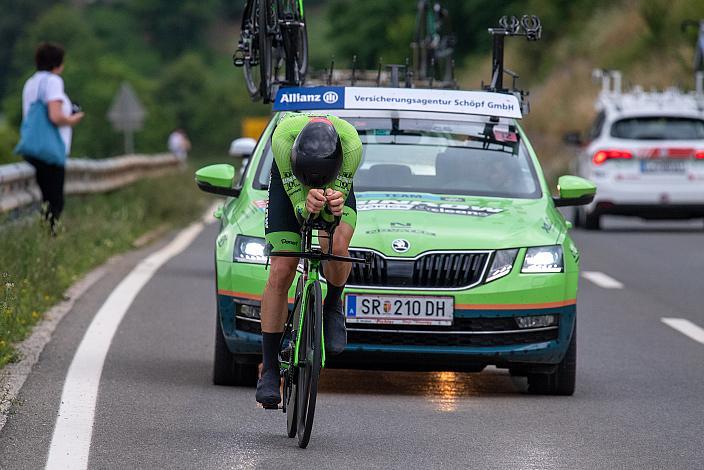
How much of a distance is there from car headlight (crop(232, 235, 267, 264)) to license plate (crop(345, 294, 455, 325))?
20.0 inches

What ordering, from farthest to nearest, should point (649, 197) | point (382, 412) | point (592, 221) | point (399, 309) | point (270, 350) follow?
point (592, 221) < point (649, 197) < point (399, 309) < point (382, 412) < point (270, 350)

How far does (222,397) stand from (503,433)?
5.09 feet

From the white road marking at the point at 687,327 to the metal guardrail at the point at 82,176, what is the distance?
5147 millimetres

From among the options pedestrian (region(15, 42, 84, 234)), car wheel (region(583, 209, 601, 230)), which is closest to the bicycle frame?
pedestrian (region(15, 42, 84, 234))

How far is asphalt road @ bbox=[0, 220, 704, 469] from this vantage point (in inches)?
283

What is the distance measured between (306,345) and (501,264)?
6.30 feet

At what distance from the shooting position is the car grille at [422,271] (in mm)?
8789

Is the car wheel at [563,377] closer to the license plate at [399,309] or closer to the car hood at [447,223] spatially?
the car hood at [447,223]

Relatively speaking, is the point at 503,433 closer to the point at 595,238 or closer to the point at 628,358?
the point at 628,358

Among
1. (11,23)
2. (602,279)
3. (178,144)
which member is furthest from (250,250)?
(11,23)

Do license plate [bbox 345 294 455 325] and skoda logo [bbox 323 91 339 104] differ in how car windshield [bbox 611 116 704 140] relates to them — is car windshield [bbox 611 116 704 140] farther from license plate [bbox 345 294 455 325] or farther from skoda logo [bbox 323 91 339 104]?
license plate [bbox 345 294 455 325]

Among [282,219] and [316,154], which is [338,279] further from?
[316,154]

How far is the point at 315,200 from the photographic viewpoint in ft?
23.3

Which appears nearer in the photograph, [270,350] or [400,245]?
[270,350]
